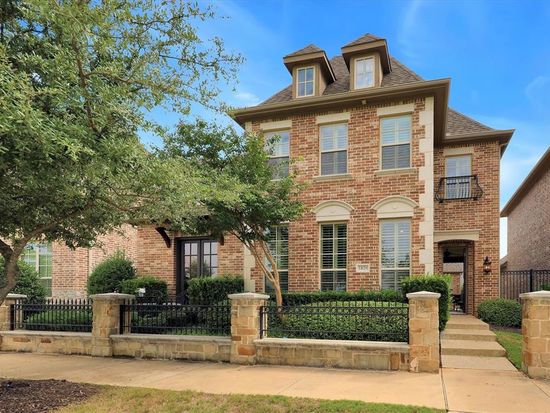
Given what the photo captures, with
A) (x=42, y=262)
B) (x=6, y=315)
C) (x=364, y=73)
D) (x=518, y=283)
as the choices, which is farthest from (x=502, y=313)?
(x=42, y=262)

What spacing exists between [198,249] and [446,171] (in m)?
8.84

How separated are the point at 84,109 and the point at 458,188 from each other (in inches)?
500

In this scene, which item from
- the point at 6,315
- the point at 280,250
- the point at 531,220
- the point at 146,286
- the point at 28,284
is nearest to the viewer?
the point at 6,315

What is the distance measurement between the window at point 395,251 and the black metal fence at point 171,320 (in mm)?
5078

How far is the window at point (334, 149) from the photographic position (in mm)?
13875

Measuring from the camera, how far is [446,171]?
15.4 m

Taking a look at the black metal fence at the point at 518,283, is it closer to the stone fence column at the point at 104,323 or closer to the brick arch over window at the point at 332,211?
the brick arch over window at the point at 332,211

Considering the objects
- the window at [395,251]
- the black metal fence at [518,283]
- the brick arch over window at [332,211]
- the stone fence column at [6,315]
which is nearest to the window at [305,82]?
the brick arch over window at [332,211]

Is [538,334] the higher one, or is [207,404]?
[538,334]

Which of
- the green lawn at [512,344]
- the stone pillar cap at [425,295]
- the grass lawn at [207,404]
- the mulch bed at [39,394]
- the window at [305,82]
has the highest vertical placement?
the window at [305,82]

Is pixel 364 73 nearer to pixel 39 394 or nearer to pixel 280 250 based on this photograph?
pixel 280 250

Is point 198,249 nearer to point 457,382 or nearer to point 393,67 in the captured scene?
point 393,67

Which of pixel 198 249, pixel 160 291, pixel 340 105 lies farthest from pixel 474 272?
pixel 160 291

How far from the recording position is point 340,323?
29.8 feet
